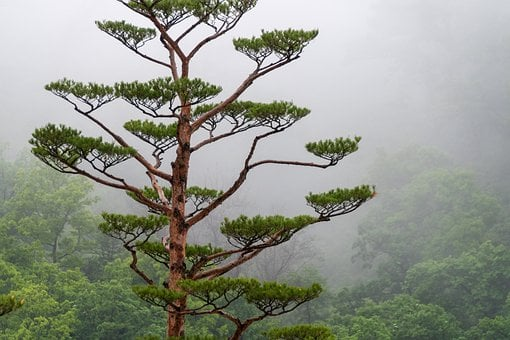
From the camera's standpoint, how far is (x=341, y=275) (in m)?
36.1

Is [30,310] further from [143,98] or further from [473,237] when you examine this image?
[473,237]

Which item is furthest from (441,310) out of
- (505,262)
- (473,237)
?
(473,237)

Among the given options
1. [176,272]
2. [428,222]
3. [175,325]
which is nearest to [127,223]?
[176,272]

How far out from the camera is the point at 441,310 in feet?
62.5

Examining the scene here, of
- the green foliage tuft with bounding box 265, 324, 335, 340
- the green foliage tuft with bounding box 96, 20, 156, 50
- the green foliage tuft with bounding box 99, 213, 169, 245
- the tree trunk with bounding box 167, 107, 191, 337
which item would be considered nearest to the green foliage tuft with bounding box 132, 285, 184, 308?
the tree trunk with bounding box 167, 107, 191, 337

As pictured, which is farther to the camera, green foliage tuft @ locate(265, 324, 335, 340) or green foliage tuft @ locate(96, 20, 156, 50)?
green foliage tuft @ locate(96, 20, 156, 50)

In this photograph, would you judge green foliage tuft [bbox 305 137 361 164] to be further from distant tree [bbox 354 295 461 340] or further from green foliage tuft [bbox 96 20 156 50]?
distant tree [bbox 354 295 461 340]

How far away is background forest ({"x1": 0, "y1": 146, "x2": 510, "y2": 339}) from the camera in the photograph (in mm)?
17266

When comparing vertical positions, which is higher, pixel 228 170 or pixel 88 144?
pixel 228 170

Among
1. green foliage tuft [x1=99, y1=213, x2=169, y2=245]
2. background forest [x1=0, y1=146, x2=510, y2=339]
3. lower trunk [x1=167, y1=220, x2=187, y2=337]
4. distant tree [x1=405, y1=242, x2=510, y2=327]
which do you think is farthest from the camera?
distant tree [x1=405, y1=242, x2=510, y2=327]

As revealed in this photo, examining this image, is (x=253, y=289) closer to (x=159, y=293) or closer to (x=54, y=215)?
(x=159, y=293)

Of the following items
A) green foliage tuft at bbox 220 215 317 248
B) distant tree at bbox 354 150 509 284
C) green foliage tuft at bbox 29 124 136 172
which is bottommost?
green foliage tuft at bbox 220 215 317 248

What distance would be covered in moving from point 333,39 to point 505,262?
2355 inches

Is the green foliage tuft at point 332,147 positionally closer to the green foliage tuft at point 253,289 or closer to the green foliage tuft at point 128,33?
the green foliage tuft at point 253,289
